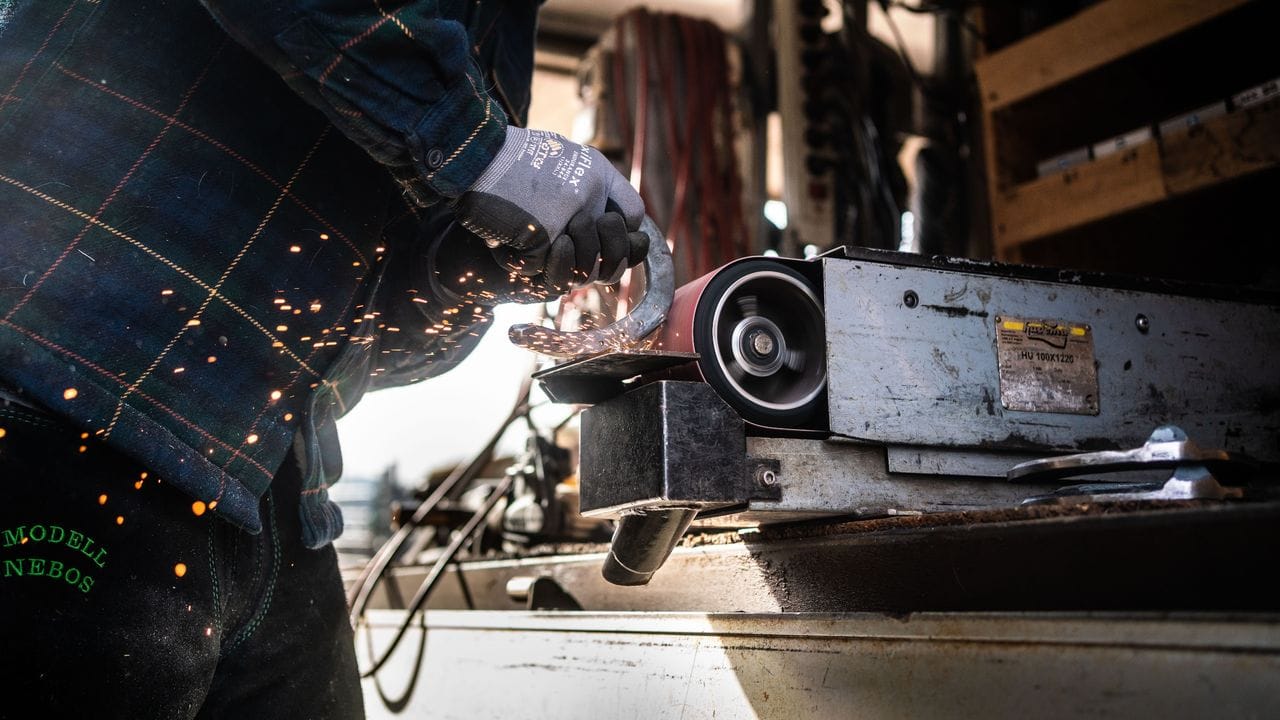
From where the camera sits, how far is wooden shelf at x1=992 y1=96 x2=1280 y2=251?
6.56 feet

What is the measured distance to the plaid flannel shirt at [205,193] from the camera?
3.20 feet

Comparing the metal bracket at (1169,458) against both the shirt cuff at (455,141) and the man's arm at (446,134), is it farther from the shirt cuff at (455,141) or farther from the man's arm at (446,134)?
the shirt cuff at (455,141)

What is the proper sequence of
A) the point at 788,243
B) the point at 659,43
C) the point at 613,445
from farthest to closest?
1. the point at 659,43
2. the point at 788,243
3. the point at 613,445

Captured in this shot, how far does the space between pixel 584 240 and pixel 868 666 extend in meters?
0.59

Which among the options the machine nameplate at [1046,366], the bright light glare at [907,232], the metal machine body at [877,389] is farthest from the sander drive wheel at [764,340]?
the bright light glare at [907,232]

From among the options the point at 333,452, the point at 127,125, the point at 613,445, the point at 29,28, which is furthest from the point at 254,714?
the point at 29,28

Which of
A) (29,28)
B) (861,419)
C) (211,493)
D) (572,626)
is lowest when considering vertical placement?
(572,626)

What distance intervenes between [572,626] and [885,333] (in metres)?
0.59

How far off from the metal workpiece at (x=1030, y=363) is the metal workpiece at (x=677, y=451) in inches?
6.4

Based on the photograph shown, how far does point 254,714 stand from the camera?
126 centimetres

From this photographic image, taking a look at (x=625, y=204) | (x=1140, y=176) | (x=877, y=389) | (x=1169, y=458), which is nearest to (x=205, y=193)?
(x=625, y=204)

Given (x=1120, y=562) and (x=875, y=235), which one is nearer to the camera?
(x=1120, y=562)

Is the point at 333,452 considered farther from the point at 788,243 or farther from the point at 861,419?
the point at 788,243

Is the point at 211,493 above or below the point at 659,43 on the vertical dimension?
below
